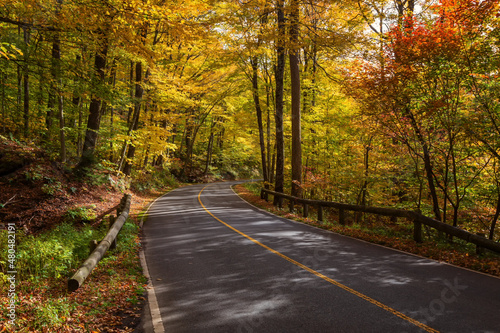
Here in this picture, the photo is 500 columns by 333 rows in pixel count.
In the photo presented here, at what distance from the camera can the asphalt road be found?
409 cm

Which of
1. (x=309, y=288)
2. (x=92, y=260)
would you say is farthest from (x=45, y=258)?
(x=309, y=288)

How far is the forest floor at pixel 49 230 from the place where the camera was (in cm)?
410

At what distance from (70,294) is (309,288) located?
418 cm

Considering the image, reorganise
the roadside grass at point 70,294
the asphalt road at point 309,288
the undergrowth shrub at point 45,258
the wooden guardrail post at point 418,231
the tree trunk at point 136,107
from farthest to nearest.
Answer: the tree trunk at point 136,107 → the wooden guardrail post at point 418,231 → the undergrowth shrub at point 45,258 → the asphalt road at point 309,288 → the roadside grass at point 70,294

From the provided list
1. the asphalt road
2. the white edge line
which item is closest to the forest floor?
the white edge line

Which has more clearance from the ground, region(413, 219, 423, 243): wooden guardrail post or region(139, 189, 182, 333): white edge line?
region(413, 219, 423, 243): wooden guardrail post

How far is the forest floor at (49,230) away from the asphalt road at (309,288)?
0.53 metres

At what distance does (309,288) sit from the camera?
5254mm

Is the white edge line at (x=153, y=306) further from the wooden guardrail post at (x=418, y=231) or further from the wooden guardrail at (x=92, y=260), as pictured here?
the wooden guardrail post at (x=418, y=231)

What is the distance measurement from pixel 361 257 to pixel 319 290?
2515 millimetres

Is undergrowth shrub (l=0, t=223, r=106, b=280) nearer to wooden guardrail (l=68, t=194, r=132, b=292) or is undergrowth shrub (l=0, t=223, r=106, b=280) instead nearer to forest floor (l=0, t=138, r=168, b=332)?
forest floor (l=0, t=138, r=168, b=332)

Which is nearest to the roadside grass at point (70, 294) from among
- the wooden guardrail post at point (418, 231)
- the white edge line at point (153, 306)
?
the white edge line at point (153, 306)

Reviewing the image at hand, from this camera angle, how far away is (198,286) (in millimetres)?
5488

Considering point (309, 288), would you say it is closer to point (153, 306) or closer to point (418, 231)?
point (153, 306)
